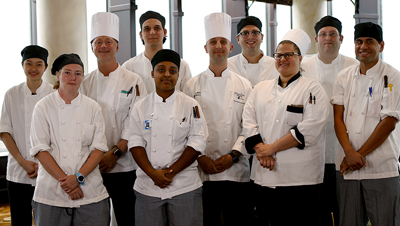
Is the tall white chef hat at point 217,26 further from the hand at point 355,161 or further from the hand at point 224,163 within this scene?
the hand at point 355,161

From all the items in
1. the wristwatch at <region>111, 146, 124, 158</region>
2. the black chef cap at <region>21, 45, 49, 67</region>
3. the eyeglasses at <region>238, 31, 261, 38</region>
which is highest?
the eyeglasses at <region>238, 31, 261, 38</region>

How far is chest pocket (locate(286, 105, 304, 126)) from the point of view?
236 cm

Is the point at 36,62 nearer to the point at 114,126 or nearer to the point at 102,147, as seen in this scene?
the point at 114,126

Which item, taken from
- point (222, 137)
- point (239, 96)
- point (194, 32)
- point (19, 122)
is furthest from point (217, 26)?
point (194, 32)

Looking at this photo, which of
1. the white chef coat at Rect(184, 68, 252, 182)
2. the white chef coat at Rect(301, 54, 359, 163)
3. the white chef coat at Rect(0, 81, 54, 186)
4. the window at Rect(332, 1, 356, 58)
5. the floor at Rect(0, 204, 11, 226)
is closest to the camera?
the white chef coat at Rect(184, 68, 252, 182)

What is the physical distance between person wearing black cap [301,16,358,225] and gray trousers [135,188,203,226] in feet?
4.03

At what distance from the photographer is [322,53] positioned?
305cm

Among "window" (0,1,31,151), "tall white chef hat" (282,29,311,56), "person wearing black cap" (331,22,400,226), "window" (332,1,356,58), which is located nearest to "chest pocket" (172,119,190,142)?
"tall white chef hat" (282,29,311,56)

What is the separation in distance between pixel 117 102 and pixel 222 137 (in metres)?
0.83

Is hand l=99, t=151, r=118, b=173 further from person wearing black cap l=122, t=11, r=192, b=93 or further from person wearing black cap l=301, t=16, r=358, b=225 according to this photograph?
person wearing black cap l=301, t=16, r=358, b=225

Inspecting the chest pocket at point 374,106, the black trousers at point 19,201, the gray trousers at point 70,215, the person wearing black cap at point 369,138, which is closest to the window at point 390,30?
the person wearing black cap at point 369,138

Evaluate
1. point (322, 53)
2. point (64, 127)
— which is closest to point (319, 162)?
point (322, 53)

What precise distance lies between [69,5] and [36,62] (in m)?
1.36

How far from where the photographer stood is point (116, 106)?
2736 mm
